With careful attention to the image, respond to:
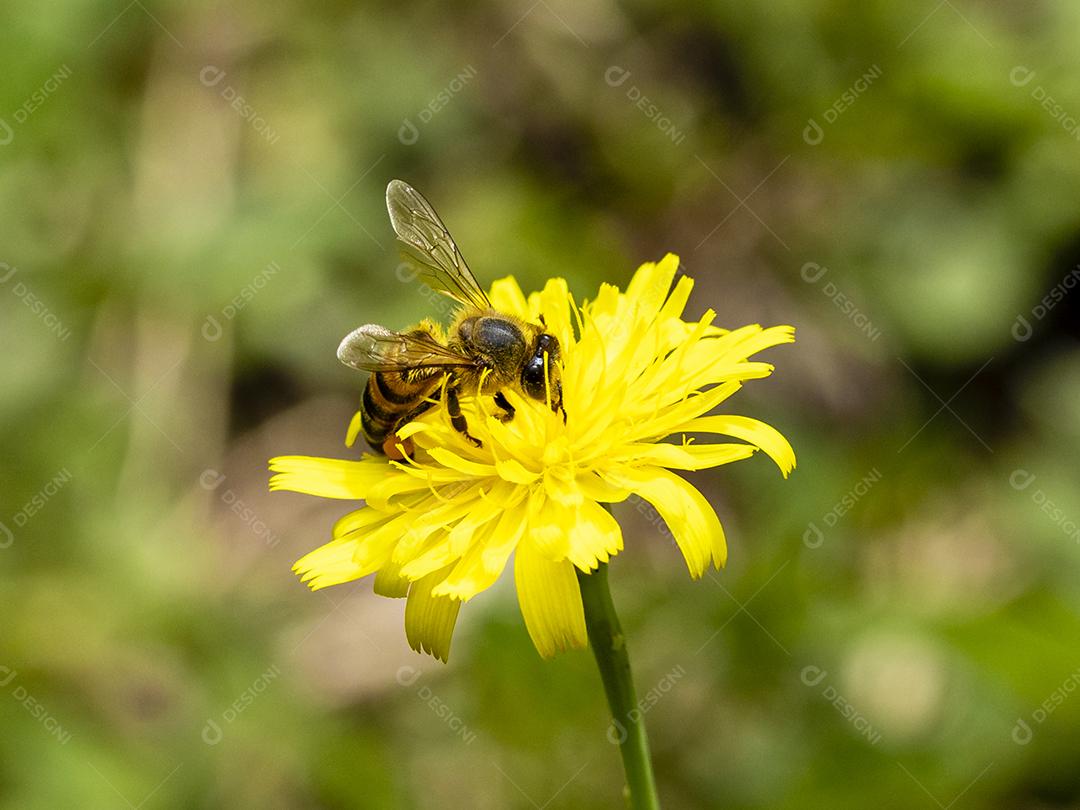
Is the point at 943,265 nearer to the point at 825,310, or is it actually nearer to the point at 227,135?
the point at 825,310
